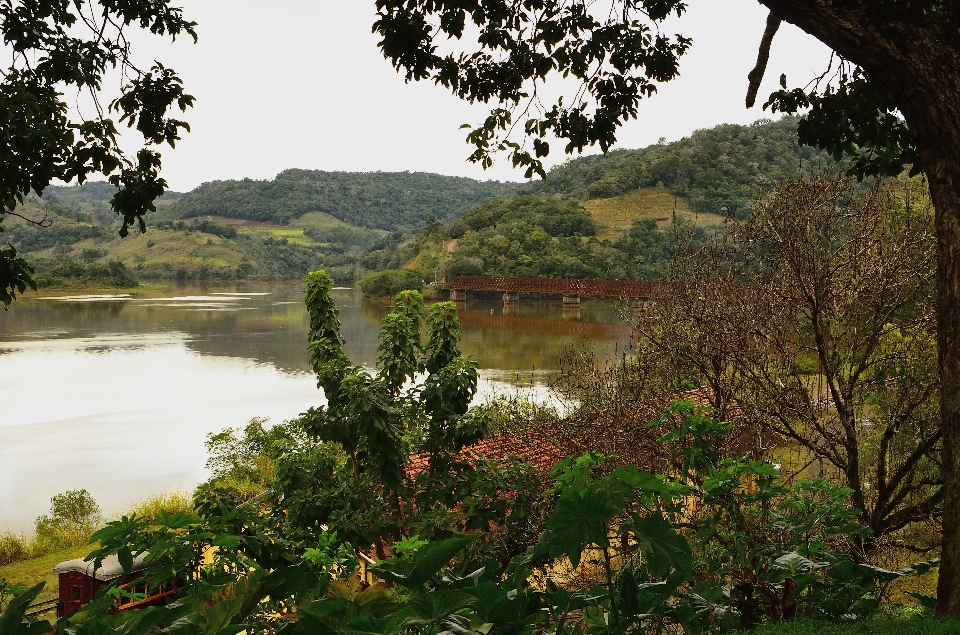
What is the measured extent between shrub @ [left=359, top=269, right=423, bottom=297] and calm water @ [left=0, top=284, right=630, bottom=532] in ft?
13.3

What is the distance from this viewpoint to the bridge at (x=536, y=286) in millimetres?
37938

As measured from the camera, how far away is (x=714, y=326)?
589cm

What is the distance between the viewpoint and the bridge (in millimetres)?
37938

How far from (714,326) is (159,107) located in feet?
14.0

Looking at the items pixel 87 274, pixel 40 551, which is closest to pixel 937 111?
pixel 40 551

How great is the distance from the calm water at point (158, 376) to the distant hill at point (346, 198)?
61847 mm

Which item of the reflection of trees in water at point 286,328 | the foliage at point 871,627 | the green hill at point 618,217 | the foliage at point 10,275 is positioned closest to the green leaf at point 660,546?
the foliage at point 871,627

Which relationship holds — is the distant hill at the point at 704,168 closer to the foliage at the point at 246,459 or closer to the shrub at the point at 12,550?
the foliage at the point at 246,459

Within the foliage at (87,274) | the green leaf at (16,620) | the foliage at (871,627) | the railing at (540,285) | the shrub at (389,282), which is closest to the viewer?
the green leaf at (16,620)

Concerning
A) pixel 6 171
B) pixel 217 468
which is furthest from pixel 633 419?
pixel 217 468

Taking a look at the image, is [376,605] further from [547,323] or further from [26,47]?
[547,323]

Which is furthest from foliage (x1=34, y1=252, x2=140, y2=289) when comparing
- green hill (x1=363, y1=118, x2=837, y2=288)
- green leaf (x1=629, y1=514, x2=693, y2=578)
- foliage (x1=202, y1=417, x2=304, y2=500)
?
green leaf (x1=629, y1=514, x2=693, y2=578)

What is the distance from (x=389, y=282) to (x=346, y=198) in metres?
68.4

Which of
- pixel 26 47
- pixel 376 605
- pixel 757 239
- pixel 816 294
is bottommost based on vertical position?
pixel 376 605
